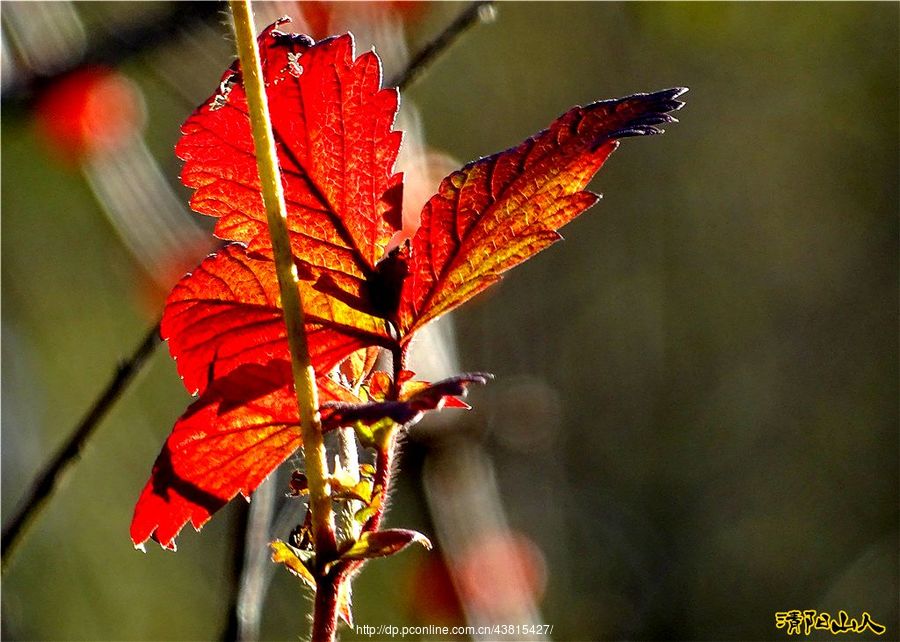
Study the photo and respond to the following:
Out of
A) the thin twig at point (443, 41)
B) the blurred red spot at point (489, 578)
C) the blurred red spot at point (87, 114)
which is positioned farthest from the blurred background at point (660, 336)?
the thin twig at point (443, 41)

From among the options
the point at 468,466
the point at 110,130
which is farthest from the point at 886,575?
the point at 110,130

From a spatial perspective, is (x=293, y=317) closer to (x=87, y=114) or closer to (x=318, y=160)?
(x=318, y=160)

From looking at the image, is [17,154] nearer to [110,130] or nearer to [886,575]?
[110,130]

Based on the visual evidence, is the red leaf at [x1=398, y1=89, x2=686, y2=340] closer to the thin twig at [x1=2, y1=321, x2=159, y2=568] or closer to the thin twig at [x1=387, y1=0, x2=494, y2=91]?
the thin twig at [x1=2, y1=321, x2=159, y2=568]

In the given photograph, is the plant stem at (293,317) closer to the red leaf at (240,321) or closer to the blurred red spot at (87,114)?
the red leaf at (240,321)

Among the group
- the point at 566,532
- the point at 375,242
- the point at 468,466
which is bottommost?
the point at 566,532

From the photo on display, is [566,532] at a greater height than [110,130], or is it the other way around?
[110,130]

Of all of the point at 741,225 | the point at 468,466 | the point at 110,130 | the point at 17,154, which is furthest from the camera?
the point at 741,225
